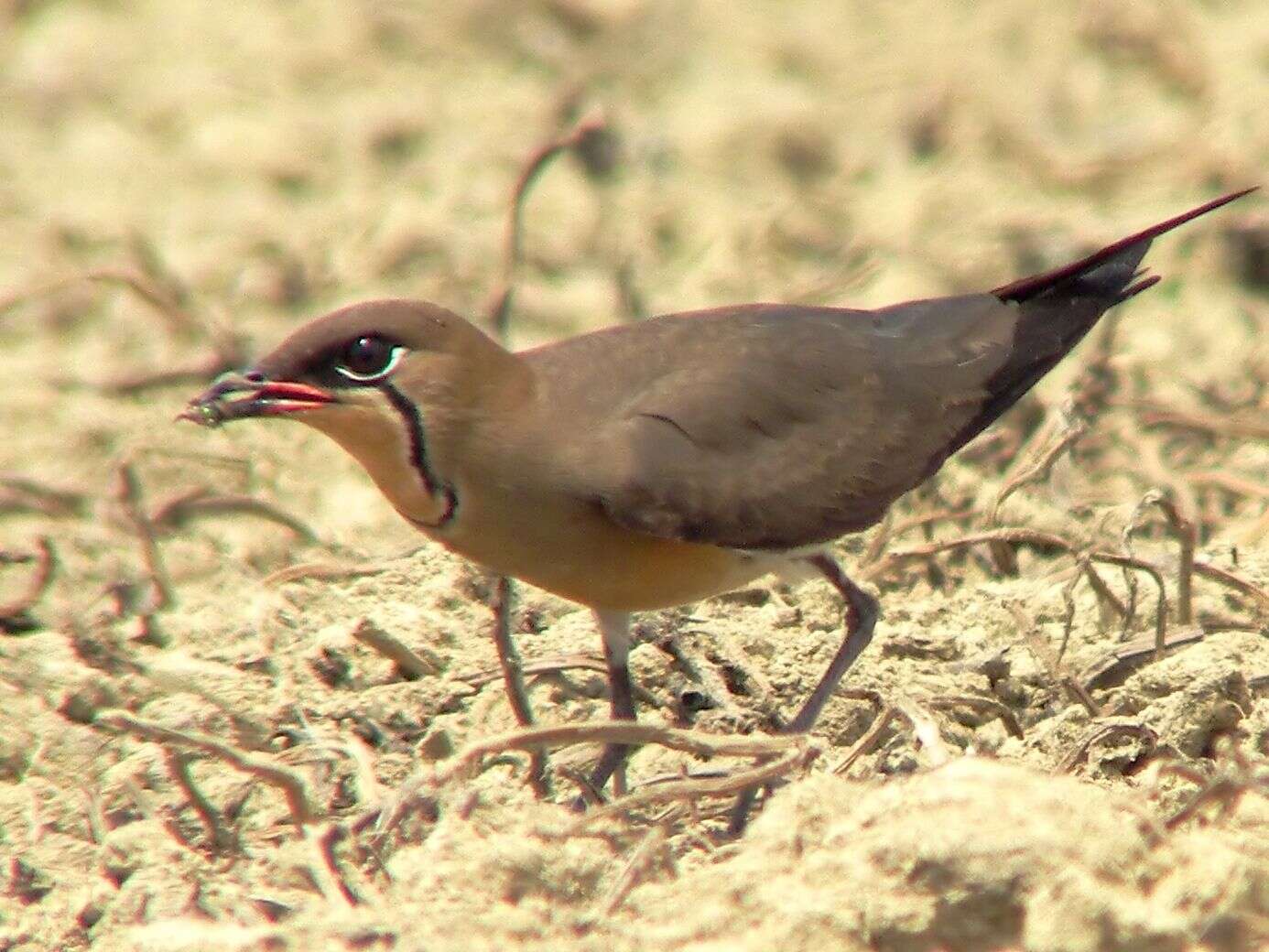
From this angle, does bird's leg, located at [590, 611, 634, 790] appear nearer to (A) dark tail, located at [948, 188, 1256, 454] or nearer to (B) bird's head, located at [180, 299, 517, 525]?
(B) bird's head, located at [180, 299, 517, 525]

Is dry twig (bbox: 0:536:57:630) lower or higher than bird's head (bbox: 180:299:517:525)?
lower

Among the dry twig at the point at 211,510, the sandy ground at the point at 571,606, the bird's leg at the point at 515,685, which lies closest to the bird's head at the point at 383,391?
the bird's leg at the point at 515,685

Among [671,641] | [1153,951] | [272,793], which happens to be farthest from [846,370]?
[1153,951]

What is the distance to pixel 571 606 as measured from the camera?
16.6 feet

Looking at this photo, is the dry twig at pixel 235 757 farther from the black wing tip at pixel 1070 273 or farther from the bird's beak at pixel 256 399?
the black wing tip at pixel 1070 273

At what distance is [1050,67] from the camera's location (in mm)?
9633

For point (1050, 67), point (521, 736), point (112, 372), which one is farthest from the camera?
point (1050, 67)

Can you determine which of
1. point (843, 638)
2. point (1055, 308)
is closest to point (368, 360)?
point (843, 638)

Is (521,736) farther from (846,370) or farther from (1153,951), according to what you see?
(846,370)

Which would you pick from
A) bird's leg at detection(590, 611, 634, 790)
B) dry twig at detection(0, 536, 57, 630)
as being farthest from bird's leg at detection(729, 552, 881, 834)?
dry twig at detection(0, 536, 57, 630)

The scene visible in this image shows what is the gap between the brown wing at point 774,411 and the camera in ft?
14.2

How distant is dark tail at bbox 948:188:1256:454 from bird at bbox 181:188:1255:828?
12 millimetres

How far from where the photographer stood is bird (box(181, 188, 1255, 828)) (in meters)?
4.24

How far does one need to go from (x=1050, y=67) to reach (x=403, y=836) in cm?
672
